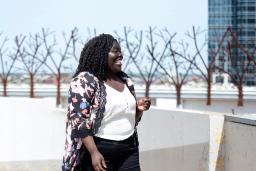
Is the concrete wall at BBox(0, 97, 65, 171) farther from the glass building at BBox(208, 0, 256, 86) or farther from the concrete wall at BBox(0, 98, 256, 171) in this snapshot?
the glass building at BBox(208, 0, 256, 86)

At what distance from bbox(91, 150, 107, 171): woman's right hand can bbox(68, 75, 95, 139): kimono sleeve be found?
9cm

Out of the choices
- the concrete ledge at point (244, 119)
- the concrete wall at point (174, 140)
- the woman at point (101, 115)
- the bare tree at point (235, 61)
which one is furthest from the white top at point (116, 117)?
the bare tree at point (235, 61)

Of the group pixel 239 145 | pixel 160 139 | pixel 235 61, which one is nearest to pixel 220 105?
pixel 235 61

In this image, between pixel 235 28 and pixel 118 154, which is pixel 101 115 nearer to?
pixel 118 154

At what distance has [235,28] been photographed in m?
21.4

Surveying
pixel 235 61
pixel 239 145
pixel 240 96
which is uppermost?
pixel 239 145

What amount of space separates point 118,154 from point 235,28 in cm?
1985

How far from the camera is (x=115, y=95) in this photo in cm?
220

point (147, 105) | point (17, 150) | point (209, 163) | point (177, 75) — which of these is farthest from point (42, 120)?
point (177, 75)

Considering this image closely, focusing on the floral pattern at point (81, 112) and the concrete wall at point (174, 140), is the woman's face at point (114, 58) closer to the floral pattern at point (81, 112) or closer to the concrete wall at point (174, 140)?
the floral pattern at point (81, 112)

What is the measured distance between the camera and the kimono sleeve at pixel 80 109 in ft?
6.91

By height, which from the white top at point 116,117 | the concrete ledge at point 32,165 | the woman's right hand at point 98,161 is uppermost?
the white top at point 116,117

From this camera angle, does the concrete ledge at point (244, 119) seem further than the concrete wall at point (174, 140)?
No

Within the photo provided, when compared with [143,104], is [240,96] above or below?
below
